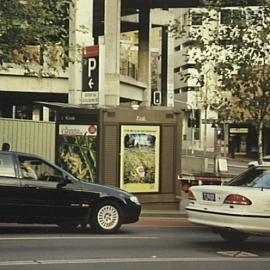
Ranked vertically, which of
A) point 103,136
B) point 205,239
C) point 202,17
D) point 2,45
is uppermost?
point 202,17

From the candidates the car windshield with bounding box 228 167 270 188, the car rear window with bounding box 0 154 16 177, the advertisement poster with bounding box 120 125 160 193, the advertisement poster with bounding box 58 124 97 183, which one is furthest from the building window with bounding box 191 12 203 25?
the car rear window with bounding box 0 154 16 177

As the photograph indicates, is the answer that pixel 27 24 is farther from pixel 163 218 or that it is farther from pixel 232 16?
pixel 232 16

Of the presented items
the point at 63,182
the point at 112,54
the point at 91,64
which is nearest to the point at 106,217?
the point at 63,182

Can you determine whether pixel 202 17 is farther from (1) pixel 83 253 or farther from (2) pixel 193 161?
(2) pixel 193 161

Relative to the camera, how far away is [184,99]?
313 feet

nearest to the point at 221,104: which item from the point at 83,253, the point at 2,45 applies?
the point at 2,45

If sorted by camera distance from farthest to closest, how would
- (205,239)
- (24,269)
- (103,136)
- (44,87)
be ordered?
(44,87) < (103,136) < (205,239) < (24,269)

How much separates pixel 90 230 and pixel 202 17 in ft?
28.5

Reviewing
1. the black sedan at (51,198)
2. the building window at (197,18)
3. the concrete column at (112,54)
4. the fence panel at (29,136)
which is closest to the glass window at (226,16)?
the building window at (197,18)

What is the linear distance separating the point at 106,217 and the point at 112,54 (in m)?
23.3

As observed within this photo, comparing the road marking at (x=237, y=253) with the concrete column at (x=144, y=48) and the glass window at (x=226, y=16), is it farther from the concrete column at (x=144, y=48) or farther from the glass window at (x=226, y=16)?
the concrete column at (x=144, y=48)

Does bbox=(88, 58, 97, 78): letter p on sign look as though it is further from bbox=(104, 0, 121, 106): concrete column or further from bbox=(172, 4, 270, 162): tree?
bbox=(104, 0, 121, 106): concrete column

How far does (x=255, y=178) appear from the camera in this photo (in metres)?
13.2

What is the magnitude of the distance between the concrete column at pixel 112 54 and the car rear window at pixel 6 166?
21.9 metres
